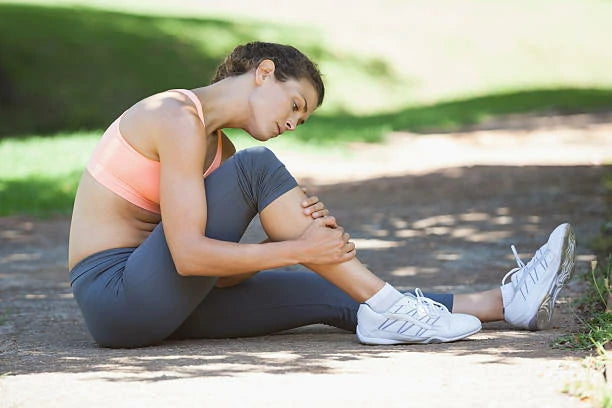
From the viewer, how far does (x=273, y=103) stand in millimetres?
4637

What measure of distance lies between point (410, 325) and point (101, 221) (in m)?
1.37

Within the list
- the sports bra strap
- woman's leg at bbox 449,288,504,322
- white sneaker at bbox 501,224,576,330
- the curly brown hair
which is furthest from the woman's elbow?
white sneaker at bbox 501,224,576,330

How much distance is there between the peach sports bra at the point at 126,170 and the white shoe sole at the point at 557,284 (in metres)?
1.66

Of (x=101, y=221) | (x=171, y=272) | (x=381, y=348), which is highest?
(x=101, y=221)

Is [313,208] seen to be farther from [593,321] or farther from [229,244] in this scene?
[593,321]

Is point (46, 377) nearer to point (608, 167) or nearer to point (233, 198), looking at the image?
point (233, 198)

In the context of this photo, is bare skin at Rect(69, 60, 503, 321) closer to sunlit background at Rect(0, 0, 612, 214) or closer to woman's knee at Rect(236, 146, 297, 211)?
woman's knee at Rect(236, 146, 297, 211)

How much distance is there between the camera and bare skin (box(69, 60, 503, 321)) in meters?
4.35

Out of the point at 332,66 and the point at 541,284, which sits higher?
the point at 332,66

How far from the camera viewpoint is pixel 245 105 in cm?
466

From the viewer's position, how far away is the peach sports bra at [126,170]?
4.59m

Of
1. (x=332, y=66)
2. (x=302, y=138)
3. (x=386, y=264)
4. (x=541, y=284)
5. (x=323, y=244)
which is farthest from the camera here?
(x=332, y=66)

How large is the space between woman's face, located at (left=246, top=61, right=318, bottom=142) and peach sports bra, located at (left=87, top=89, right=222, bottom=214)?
0.24m

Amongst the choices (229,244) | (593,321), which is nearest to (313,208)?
(229,244)
